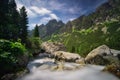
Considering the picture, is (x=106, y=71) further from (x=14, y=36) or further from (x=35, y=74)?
(x=14, y=36)

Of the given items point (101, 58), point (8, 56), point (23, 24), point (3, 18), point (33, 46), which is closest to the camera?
point (8, 56)

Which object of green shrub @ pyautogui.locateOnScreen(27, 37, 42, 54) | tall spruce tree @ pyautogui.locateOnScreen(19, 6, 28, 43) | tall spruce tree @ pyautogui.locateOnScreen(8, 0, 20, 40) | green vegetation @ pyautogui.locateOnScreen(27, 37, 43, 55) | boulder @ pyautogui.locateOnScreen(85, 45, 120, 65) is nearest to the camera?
boulder @ pyautogui.locateOnScreen(85, 45, 120, 65)

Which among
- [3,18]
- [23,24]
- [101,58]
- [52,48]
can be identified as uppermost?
[23,24]

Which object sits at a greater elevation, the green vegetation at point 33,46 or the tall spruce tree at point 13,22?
the tall spruce tree at point 13,22

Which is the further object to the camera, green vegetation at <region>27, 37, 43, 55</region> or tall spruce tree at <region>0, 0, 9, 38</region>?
green vegetation at <region>27, 37, 43, 55</region>

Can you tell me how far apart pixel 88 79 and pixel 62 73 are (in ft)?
15.4

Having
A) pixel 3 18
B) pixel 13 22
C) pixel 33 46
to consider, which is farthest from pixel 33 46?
pixel 3 18

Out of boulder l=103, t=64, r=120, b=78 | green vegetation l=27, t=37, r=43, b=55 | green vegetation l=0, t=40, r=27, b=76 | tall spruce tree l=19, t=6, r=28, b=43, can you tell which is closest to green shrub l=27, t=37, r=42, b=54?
green vegetation l=27, t=37, r=43, b=55

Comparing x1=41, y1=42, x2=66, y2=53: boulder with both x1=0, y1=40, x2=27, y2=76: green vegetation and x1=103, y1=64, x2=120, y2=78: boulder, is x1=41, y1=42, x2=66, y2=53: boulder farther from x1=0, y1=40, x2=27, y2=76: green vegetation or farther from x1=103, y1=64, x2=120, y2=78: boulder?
x1=103, y1=64, x2=120, y2=78: boulder

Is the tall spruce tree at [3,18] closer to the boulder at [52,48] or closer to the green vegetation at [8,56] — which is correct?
the green vegetation at [8,56]

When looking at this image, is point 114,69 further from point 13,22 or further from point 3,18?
point 13,22

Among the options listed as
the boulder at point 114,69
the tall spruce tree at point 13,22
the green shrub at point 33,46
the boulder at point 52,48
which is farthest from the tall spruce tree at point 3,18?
the boulder at point 52,48

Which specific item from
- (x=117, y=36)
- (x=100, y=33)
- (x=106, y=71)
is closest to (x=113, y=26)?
(x=100, y=33)

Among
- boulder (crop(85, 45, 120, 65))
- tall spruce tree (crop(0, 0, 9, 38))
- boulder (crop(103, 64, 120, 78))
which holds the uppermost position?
tall spruce tree (crop(0, 0, 9, 38))
